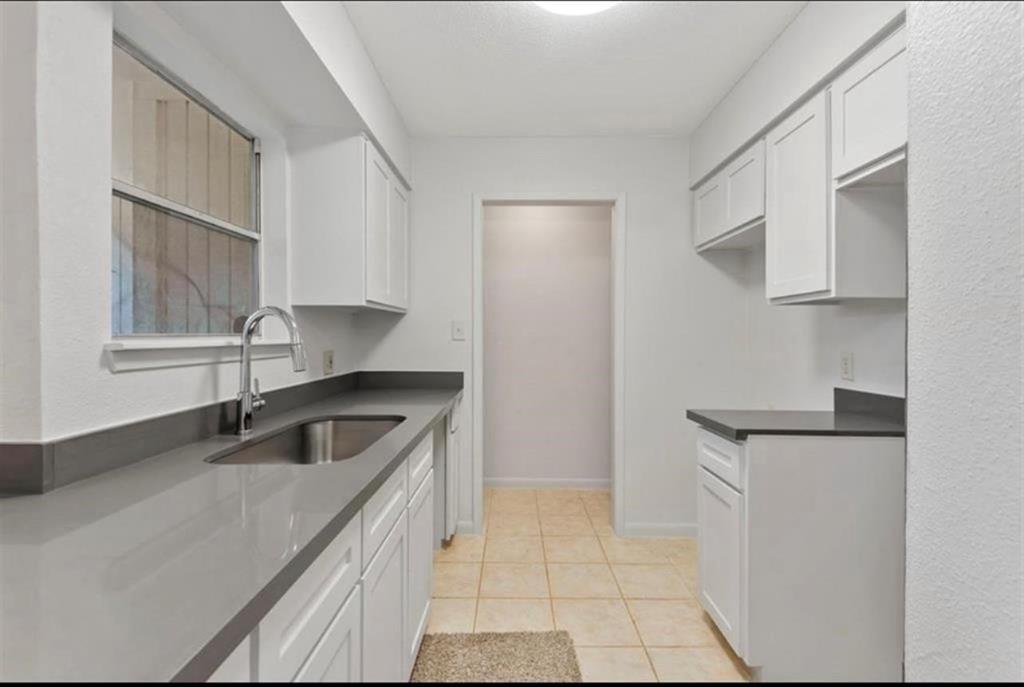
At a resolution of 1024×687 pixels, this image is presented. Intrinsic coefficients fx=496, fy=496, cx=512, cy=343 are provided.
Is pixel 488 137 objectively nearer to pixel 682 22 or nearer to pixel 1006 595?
pixel 682 22

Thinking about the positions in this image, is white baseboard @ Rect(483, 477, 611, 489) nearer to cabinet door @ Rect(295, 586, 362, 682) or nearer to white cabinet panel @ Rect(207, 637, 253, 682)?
cabinet door @ Rect(295, 586, 362, 682)

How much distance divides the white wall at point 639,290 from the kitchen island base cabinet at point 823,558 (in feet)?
3.44

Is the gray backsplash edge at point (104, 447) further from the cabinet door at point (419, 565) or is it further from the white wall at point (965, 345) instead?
the white wall at point (965, 345)

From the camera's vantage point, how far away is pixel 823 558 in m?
1.30

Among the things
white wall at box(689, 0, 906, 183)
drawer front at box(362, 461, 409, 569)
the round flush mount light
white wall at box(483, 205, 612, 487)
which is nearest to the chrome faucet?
drawer front at box(362, 461, 409, 569)

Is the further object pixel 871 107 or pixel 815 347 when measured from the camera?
pixel 815 347

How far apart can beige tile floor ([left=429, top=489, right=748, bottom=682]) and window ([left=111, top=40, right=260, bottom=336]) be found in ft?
3.96

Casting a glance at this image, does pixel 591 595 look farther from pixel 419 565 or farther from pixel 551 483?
pixel 551 483

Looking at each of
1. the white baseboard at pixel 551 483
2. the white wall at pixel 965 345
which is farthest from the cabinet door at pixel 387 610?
the white baseboard at pixel 551 483

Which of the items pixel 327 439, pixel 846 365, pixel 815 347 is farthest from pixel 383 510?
pixel 815 347

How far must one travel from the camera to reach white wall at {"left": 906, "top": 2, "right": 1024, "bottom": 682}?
485mm

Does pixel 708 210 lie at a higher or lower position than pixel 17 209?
higher

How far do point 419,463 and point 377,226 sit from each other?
924 mm

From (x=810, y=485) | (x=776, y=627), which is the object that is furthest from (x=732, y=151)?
(x=776, y=627)
